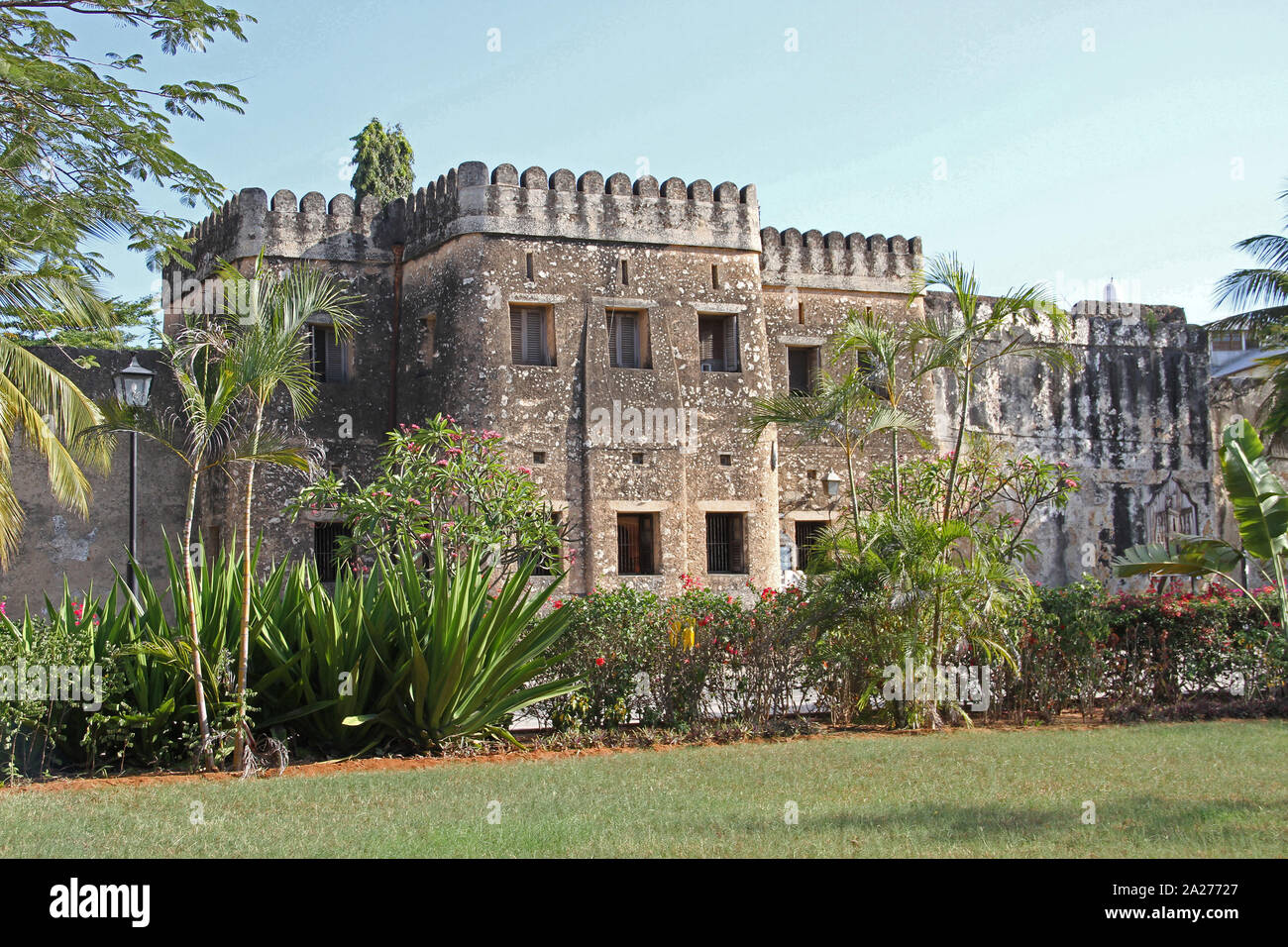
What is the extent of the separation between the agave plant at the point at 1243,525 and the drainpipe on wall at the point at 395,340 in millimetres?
12262

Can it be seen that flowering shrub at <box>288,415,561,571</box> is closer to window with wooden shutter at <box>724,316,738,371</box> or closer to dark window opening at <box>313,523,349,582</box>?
dark window opening at <box>313,523,349,582</box>

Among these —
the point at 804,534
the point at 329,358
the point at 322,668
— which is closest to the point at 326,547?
the point at 329,358

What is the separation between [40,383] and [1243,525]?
500 inches

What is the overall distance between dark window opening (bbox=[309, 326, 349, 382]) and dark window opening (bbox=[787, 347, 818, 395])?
7.95 metres

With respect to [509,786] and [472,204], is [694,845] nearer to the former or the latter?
[509,786]

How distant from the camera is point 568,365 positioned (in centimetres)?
2034

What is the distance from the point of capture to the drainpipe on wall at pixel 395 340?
836 inches

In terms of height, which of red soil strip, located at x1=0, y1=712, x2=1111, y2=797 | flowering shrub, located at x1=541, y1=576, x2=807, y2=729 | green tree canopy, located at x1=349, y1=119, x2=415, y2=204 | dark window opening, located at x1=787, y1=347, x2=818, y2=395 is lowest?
red soil strip, located at x1=0, y1=712, x2=1111, y2=797

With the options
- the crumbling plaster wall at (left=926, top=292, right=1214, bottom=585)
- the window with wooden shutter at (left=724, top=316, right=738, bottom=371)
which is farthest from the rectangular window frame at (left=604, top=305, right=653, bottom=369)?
the crumbling plaster wall at (left=926, top=292, right=1214, bottom=585)

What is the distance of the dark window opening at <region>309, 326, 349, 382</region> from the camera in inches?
835

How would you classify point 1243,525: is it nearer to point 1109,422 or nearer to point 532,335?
point 532,335

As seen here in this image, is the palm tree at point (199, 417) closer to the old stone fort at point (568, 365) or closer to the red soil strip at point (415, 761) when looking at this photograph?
the red soil strip at point (415, 761)

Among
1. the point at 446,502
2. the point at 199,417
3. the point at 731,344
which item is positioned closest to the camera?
the point at 199,417

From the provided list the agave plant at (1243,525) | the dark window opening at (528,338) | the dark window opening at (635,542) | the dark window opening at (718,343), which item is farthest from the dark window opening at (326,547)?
the agave plant at (1243,525)
